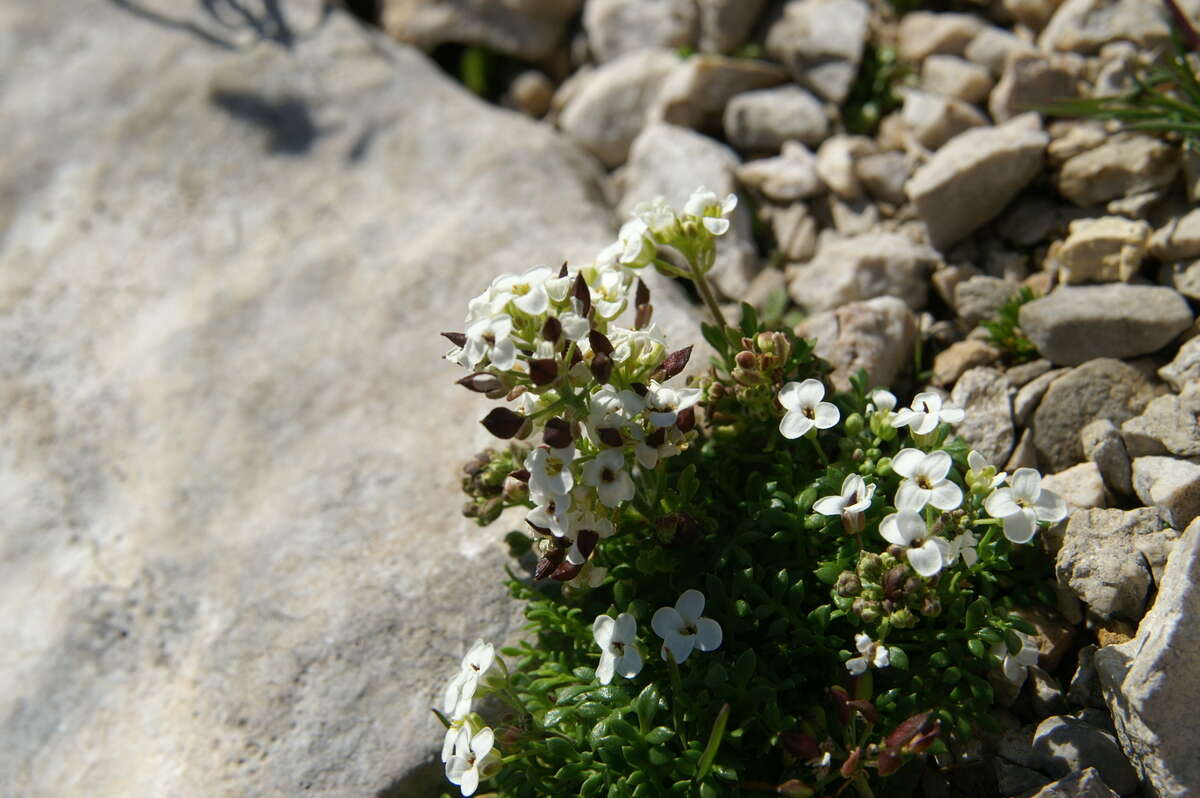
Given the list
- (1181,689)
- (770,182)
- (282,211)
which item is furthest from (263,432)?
(1181,689)

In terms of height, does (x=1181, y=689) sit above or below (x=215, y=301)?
above

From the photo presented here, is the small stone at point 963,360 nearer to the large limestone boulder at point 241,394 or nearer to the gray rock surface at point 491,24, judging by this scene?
the large limestone boulder at point 241,394

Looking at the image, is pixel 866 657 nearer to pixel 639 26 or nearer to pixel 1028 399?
pixel 1028 399

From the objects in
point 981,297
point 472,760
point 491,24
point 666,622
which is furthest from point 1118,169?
point 491,24

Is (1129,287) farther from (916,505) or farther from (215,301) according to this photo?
(215,301)

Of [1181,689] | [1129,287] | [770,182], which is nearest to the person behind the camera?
[1181,689]

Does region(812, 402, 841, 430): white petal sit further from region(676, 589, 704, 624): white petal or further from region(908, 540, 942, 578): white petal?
region(676, 589, 704, 624): white petal

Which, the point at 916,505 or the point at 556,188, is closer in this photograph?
the point at 916,505
